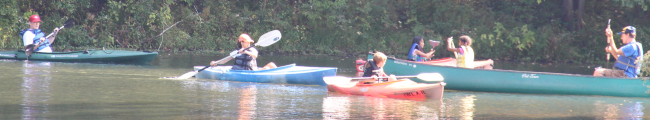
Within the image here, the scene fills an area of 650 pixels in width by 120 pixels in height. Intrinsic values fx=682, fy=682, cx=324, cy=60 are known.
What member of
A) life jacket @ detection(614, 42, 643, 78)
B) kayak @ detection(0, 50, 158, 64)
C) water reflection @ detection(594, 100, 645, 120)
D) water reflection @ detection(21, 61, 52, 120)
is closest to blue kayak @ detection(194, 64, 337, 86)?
water reflection @ detection(21, 61, 52, 120)

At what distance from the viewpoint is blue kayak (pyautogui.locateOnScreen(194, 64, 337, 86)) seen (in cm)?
988

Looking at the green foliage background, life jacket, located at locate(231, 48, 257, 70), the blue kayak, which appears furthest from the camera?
the green foliage background

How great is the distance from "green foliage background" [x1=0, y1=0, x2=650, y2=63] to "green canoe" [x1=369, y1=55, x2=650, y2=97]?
10395 millimetres

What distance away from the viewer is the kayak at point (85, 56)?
44.9 feet

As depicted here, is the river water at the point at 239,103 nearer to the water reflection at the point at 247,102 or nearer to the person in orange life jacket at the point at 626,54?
the water reflection at the point at 247,102

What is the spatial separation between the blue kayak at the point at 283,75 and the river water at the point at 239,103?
227 millimetres

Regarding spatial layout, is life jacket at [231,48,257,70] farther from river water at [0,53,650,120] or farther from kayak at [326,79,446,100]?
kayak at [326,79,446,100]

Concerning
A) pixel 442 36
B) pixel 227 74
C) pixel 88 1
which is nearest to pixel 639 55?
pixel 227 74

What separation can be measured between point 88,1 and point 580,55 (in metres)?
14.4

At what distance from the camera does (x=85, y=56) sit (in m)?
13.8

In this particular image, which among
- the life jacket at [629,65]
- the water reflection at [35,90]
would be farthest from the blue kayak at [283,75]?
the life jacket at [629,65]

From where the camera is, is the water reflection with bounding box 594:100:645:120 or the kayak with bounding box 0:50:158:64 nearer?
the water reflection with bounding box 594:100:645:120

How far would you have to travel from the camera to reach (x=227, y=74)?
10484mm

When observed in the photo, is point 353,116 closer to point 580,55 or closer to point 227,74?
point 227,74
